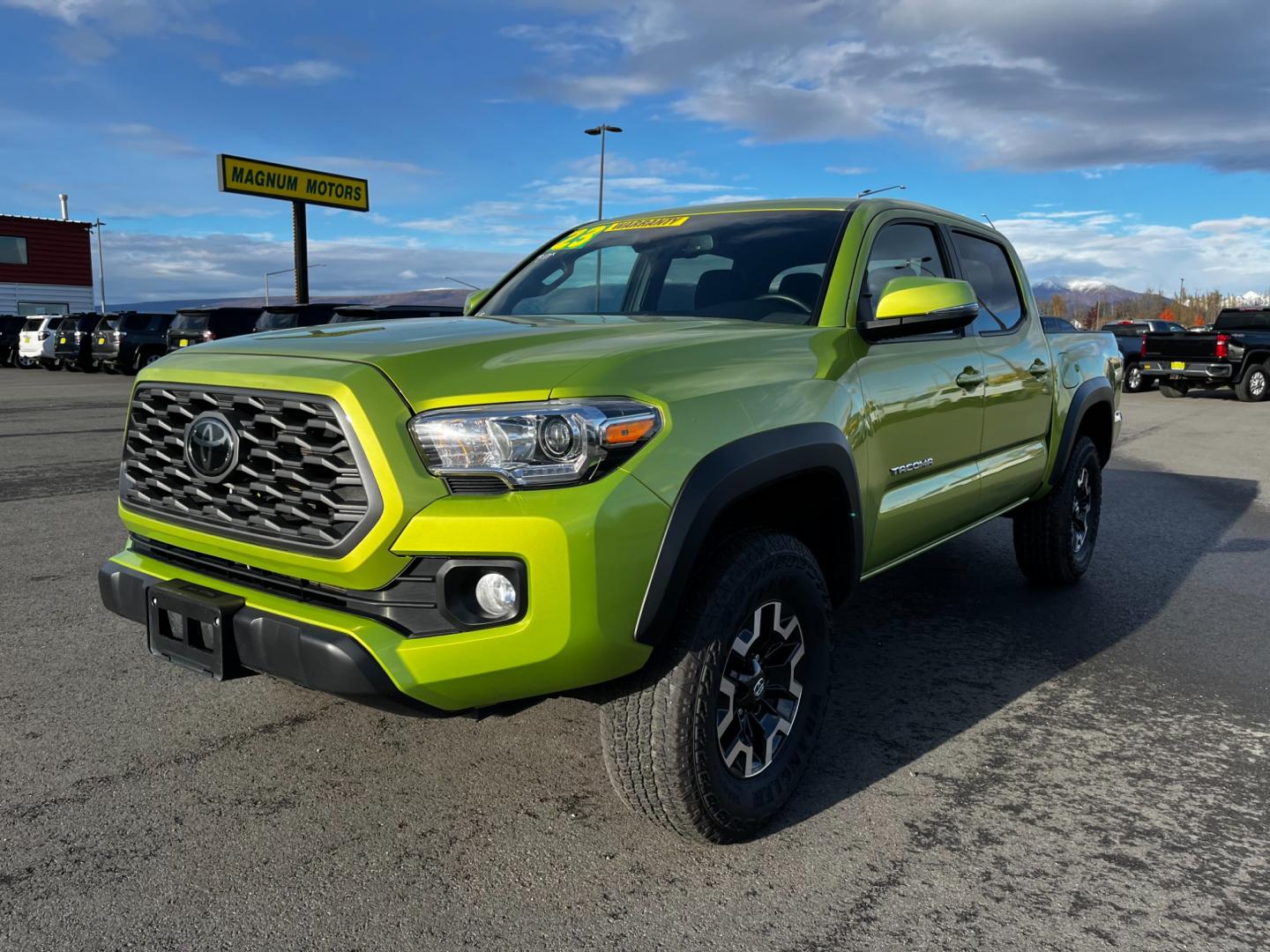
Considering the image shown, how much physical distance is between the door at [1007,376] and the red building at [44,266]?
4784 centimetres

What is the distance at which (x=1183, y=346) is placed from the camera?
2011cm

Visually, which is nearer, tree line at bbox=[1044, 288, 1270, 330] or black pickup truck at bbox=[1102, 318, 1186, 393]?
black pickup truck at bbox=[1102, 318, 1186, 393]

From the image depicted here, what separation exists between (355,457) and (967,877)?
1.88 meters

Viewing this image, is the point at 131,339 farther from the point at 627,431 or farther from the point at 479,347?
the point at 627,431

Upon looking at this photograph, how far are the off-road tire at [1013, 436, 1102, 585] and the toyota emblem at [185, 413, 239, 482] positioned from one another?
159 inches

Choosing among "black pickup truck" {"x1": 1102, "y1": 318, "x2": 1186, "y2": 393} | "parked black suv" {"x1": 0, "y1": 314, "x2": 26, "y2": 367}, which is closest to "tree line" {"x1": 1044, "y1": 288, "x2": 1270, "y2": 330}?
"black pickup truck" {"x1": 1102, "y1": 318, "x2": 1186, "y2": 393}

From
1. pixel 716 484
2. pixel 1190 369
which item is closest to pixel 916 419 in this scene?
pixel 716 484

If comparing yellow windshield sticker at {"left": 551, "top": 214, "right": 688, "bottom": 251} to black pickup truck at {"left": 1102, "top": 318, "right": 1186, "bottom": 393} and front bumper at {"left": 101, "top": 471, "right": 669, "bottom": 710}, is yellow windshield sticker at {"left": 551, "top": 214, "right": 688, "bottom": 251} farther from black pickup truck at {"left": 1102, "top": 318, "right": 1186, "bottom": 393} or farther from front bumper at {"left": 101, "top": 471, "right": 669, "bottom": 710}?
black pickup truck at {"left": 1102, "top": 318, "right": 1186, "bottom": 393}

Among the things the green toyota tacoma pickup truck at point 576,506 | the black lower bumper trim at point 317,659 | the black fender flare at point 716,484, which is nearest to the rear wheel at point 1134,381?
the green toyota tacoma pickup truck at point 576,506

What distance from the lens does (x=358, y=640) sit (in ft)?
7.63

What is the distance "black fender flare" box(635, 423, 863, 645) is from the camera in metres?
2.41

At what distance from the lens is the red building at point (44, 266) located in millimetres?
43000

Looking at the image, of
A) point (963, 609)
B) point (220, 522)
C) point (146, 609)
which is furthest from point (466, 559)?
point (963, 609)

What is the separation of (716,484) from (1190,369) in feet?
67.7
